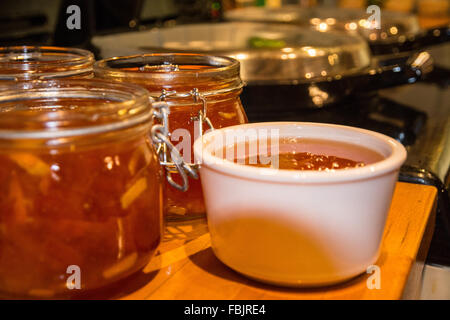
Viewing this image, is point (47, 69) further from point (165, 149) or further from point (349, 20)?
point (349, 20)

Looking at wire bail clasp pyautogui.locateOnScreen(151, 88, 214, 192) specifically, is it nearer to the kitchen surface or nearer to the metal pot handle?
the kitchen surface

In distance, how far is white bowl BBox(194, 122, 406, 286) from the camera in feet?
1.34

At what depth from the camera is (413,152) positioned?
839mm

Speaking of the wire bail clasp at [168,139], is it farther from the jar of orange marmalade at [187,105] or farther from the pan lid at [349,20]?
the pan lid at [349,20]

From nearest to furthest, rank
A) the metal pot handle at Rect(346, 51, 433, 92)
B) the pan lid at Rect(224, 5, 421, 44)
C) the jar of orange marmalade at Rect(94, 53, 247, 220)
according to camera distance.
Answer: the jar of orange marmalade at Rect(94, 53, 247, 220) < the metal pot handle at Rect(346, 51, 433, 92) < the pan lid at Rect(224, 5, 421, 44)

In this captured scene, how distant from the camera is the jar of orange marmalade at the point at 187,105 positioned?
531mm

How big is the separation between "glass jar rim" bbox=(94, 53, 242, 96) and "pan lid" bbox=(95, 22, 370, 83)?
0.31 m

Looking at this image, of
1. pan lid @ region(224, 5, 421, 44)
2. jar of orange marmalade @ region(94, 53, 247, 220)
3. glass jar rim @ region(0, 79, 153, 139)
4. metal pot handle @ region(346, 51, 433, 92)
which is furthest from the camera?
pan lid @ region(224, 5, 421, 44)

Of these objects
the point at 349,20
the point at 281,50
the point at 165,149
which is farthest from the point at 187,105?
the point at 349,20

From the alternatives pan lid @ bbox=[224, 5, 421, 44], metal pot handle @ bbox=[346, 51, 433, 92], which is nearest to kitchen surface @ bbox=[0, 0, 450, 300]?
metal pot handle @ bbox=[346, 51, 433, 92]

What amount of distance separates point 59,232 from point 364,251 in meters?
0.23

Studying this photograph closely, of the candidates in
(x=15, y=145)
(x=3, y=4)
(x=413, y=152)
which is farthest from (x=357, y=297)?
(x=3, y=4)

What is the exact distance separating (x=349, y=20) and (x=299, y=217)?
1.57 metres

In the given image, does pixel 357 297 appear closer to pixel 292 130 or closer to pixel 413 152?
pixel 292 130
